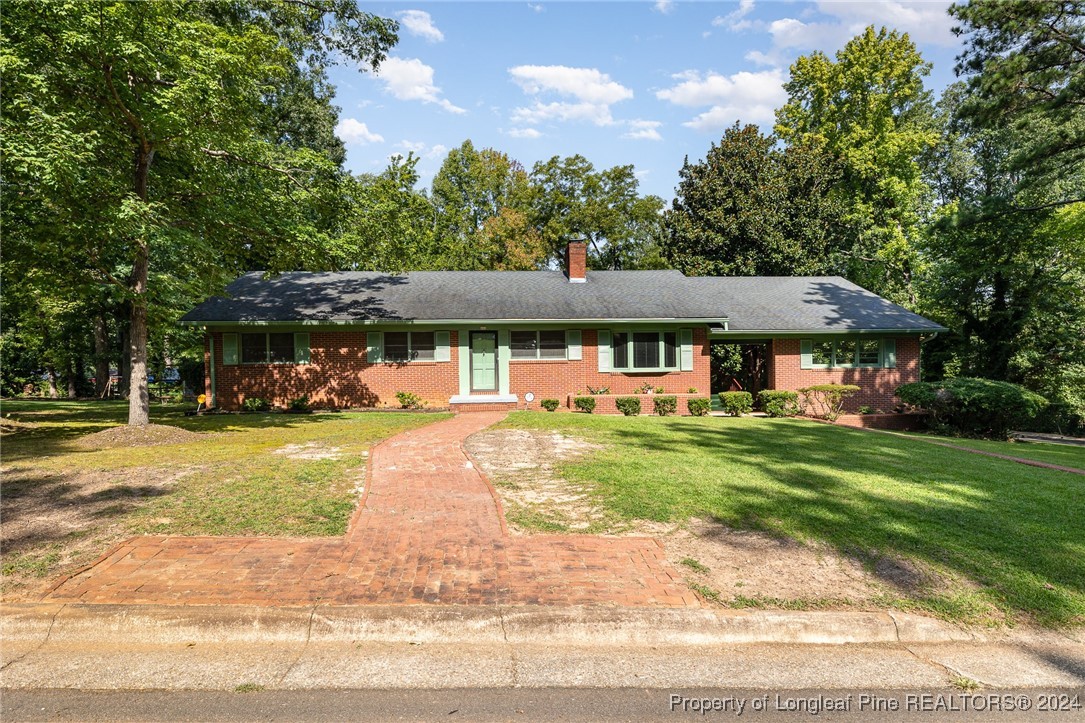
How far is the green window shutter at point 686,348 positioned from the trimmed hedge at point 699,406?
177 centimetres

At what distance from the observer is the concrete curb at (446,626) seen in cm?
364

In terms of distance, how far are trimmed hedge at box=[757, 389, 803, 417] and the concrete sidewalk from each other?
1380 cm

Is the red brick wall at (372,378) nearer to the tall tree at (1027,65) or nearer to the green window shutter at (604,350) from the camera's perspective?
the green window shutter at (604,350)

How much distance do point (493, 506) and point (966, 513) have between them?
201 inches

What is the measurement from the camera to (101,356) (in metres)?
26.8

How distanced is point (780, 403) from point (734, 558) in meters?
13.7

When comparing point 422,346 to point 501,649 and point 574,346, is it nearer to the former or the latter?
point 574,346

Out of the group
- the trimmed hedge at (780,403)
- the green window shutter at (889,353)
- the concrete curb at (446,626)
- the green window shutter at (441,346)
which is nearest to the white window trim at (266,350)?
the green window shutter at (441,346)

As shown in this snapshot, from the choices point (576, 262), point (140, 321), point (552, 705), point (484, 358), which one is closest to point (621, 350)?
point (484, 358)

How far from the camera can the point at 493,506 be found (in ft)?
20.0

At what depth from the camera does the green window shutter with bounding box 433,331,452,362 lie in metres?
17.3

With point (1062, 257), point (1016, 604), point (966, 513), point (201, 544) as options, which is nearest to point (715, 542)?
point (1016, 604)

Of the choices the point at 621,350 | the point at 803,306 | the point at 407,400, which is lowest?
the point at 407,400

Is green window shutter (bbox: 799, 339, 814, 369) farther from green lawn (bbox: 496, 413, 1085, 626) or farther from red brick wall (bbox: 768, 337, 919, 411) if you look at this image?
green lawn (bbox: 496, 413, 1085, 626)
